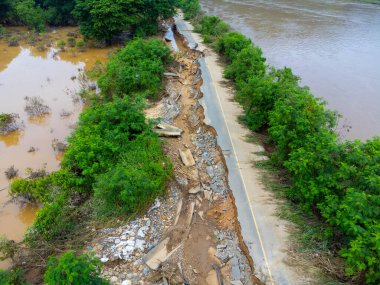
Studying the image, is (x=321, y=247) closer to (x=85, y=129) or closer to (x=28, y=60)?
(x=85, y=129)

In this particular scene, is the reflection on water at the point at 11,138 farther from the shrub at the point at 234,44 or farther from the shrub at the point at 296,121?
the shrub at the point at 234,44

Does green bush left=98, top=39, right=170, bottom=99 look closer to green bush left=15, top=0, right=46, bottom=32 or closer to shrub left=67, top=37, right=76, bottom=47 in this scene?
shrub left=67, top=37, right=76, bottom=47

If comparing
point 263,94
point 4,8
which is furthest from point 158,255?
point 4,8

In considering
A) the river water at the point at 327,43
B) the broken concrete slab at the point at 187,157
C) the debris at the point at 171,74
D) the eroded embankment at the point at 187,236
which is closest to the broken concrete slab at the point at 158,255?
the eroded embankment at the point at 187,236

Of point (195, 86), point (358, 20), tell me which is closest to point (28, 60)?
point (195, 86)

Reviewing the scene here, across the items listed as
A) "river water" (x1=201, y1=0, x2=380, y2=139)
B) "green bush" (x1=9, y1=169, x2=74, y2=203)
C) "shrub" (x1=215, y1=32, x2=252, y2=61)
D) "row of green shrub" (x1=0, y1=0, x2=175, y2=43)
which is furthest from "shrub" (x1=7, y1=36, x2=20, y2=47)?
"river water" (x1=201, y1=0, x2=380, y2=139)

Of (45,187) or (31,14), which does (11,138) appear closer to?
(45,187)
